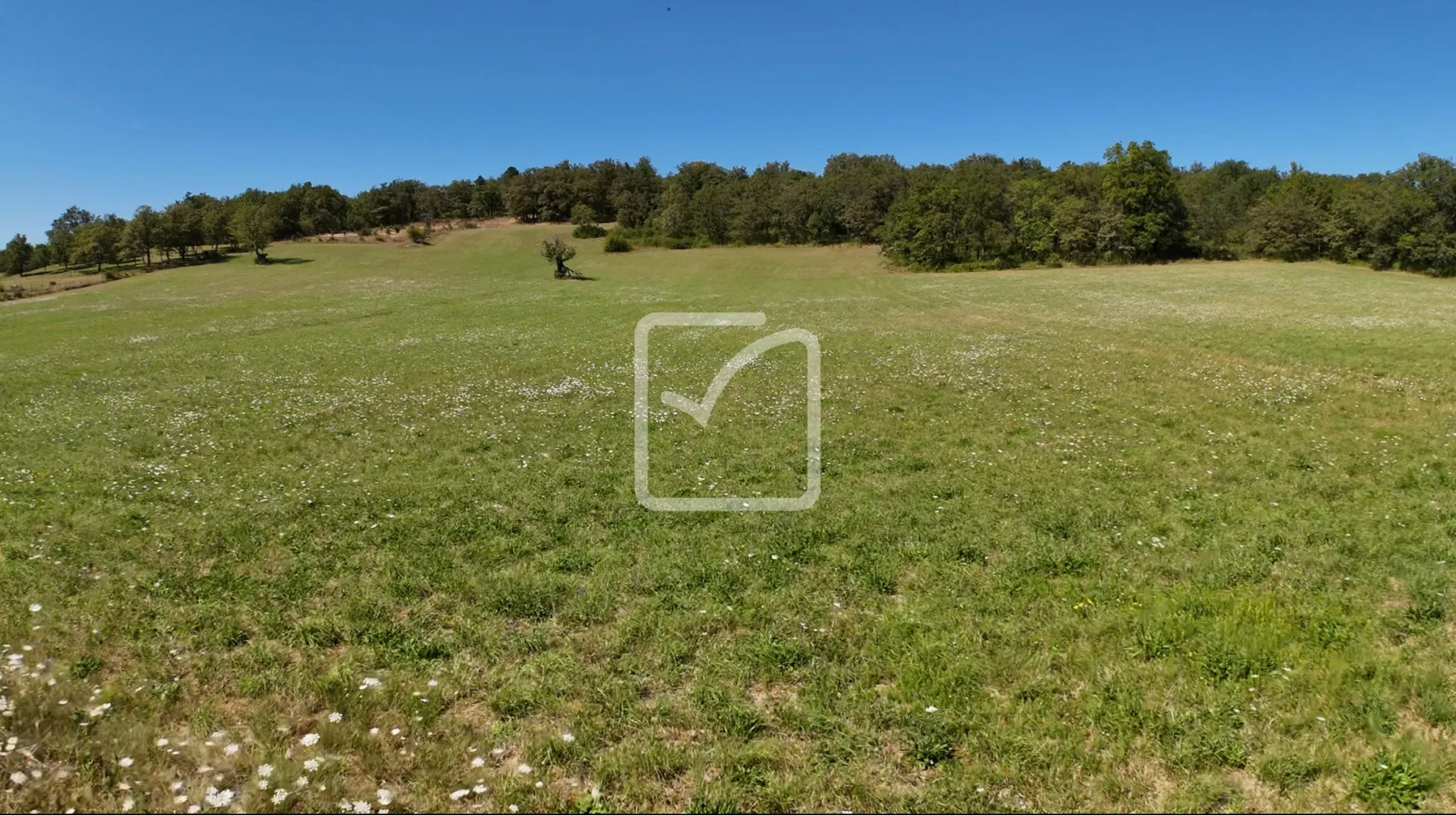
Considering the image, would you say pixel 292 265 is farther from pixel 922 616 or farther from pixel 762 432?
pixel 922 616

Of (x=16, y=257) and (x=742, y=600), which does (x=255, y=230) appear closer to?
(x=16, y=257)

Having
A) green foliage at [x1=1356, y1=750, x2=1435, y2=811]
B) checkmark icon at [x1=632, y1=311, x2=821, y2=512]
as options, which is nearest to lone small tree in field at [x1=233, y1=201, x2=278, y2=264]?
checkmark icon at [x1=632, y1=311, x2=821, y2=512]

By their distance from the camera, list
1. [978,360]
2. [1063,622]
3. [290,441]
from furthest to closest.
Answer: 1. [978,360]
2. [290,441]
3. [1063,622]

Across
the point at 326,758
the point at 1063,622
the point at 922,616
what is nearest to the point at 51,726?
the point at 326,758

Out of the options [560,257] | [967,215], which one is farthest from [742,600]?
[967,215]

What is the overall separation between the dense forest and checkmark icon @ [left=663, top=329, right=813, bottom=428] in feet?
167

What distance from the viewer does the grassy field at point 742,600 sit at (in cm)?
492

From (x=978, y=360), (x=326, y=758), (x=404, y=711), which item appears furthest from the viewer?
(x=978, y=360)

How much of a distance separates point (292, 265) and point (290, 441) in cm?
8074

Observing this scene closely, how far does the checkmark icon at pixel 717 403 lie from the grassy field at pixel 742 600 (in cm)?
33

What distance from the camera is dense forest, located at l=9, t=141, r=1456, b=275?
67381mm

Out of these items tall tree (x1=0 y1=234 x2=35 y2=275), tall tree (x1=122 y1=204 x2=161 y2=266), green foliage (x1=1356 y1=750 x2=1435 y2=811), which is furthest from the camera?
tall tree (x1=0 y1=234 x2=35 y2=275)

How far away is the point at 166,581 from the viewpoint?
781 centimetres

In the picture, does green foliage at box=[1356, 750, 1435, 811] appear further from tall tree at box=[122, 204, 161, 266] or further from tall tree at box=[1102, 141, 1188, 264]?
tall tree at box=[122, 204, 161, 266]
